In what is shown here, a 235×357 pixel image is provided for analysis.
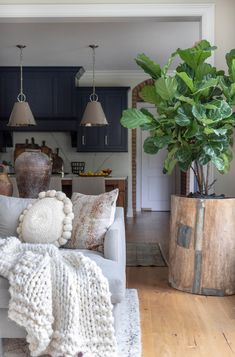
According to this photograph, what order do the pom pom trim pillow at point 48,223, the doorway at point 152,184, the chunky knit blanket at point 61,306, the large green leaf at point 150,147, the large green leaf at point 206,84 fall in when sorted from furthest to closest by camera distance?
the doorway at point 152,184, the large green leaf at point 150,147, the large green leaf at point 206,84, the pom pom trim pillow at point 48,223, the chunky knit blanket at point 61,306

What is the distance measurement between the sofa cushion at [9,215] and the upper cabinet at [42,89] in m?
4.59

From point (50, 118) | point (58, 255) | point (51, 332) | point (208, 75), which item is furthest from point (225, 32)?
point (50, 118)

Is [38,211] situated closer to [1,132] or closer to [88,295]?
[88,295]

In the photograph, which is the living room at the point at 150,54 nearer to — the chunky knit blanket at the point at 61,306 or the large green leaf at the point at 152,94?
the chunky knit blanket at the point at 61,306

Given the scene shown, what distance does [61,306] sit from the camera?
231 centimetres

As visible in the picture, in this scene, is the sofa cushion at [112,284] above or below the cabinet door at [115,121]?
below

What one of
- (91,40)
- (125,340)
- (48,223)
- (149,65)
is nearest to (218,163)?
(149,65)

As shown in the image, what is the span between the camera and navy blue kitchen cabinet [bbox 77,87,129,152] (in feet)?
26.2

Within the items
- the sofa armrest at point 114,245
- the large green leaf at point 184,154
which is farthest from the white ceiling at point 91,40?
the sofa armrest at point 114,245

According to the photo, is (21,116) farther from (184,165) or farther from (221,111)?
(221,111)

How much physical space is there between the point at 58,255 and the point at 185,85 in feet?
5.40

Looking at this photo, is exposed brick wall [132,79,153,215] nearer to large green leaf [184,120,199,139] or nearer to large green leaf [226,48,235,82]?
large green leaf [226,48,235,82]

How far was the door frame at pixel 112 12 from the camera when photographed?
414 cm

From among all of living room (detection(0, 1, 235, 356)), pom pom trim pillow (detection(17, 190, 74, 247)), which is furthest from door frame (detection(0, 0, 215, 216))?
pom pom trim pillow (detection(17, 190, 74, 247))
